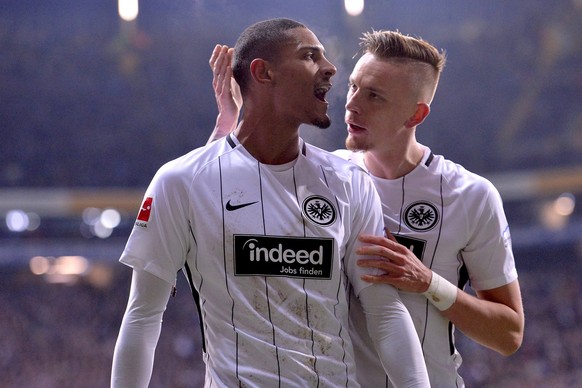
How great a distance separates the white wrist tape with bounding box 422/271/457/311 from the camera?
7.44ft

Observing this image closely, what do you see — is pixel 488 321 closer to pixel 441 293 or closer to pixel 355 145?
pixel 441 293

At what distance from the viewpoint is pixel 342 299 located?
210 centimetres

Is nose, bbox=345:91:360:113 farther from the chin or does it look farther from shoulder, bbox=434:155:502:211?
shoulder, bbox=434:155:502:211

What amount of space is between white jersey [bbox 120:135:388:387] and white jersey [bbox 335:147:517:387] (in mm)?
328

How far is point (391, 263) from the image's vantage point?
2.12 metres

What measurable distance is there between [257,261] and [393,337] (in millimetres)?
387

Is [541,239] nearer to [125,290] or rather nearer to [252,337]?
[125,290]

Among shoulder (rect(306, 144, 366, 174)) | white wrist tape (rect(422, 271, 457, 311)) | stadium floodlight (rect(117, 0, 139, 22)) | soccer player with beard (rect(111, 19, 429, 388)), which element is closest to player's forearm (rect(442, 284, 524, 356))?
white wrist tape (rect(422, 271, 457, 311))

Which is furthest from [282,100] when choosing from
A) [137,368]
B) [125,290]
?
[125,290]

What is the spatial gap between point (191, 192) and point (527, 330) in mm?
11429

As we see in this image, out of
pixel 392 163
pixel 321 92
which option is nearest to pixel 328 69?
pixel 321 92

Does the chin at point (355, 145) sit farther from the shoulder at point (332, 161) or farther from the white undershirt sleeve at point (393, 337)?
the white undershirt sleeve at point (393, 337)

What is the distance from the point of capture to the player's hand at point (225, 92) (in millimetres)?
2482

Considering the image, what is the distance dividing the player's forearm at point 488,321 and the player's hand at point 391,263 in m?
0.22
